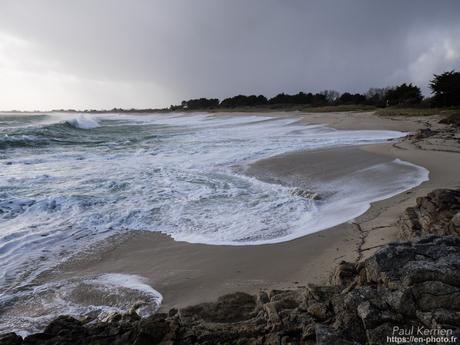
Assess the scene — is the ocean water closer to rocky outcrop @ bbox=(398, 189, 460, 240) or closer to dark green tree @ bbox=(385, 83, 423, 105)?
rocky outcrop @ bbox=(398, 189, 460, 240)

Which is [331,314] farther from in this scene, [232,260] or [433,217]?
[433,217]

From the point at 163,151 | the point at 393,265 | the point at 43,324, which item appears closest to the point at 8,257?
the point at 43,324

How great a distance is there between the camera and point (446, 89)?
31109 millimetres

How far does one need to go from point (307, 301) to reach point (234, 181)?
623 centimetres

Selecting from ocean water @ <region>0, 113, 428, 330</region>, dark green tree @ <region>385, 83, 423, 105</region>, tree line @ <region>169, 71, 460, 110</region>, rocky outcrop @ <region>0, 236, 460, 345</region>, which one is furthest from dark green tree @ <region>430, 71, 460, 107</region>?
rocky outcrop @ <region>0, 236, 460, 345</region>

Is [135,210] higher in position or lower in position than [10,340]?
lower

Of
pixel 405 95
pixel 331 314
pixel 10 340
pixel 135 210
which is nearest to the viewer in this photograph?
pixel 331 314

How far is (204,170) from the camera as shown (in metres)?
10.7

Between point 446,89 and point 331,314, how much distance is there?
34.3 meters

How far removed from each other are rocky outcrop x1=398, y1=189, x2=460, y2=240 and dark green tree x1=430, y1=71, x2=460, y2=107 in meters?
30.7

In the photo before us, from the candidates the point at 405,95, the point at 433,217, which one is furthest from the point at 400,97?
the point at 433,217

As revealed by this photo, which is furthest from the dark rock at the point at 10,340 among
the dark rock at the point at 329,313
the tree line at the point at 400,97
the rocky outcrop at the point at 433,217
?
the tree line at the point at 400,97

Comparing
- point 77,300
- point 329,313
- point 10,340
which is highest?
point 329,313

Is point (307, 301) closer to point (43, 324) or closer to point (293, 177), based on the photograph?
point (43, 324)
